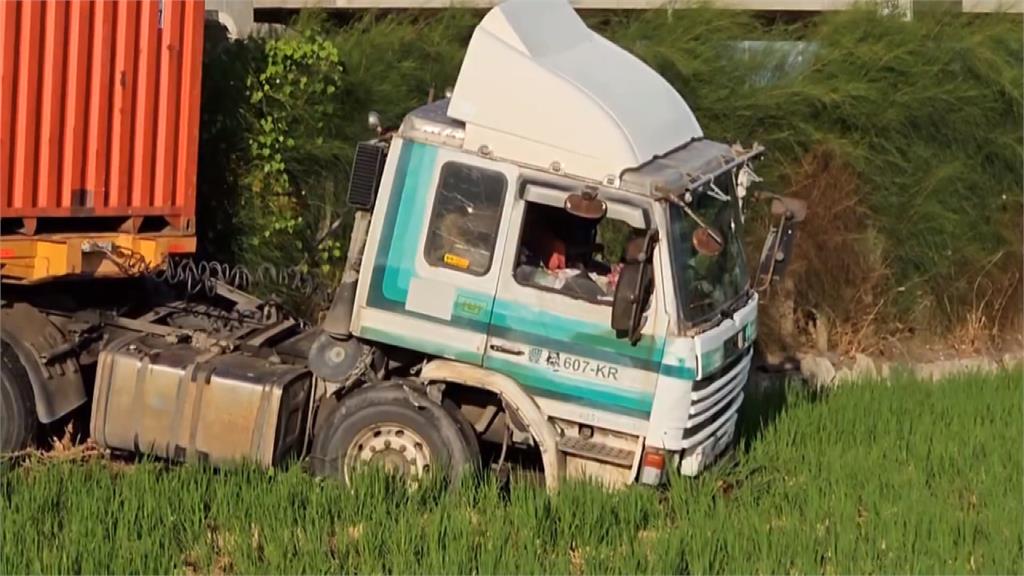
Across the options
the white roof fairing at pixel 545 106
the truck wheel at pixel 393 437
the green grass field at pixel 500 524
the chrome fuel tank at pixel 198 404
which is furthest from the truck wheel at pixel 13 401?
the white roof fairing at pixel 545 106

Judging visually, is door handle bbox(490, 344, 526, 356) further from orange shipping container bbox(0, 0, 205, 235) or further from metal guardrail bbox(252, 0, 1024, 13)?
metal guardrail bbox(252, 0, 1024, 13)

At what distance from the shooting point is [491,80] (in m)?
8.27

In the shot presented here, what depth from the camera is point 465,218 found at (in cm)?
823

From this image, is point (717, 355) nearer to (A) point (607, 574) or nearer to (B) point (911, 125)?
(A) point (607, 574)

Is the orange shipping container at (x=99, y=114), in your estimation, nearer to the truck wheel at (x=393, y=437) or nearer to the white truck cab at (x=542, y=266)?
the white truck cab at (x=542, y=266)

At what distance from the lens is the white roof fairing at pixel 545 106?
8078 millimetres

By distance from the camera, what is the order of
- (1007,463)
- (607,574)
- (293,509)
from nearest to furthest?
(607,574), (293,509), (1007,463)

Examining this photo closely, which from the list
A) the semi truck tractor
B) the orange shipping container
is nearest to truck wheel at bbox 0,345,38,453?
the semi truck tractor

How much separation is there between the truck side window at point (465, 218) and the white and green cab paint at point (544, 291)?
0.13ft

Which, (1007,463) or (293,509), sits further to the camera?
(1007,463)

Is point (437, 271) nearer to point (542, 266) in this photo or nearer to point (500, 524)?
point (542, 266)

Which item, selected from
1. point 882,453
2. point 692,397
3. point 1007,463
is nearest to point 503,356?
point 692,397

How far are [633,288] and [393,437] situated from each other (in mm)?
1601

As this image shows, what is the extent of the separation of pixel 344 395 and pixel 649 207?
2039 millimetres
